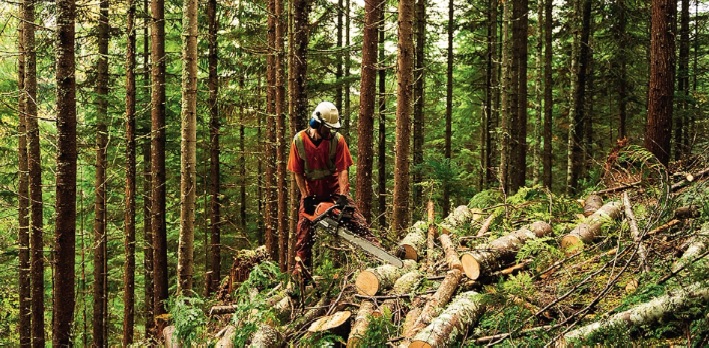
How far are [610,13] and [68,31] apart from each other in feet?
55.7

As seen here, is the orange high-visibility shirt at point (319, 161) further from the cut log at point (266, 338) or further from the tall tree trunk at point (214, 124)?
the tall tree trunk at point (214, 124)

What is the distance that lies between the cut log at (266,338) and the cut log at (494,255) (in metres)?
2.19

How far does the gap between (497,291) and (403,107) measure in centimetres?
428

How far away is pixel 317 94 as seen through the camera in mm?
18828

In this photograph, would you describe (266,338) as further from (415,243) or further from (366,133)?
(366,133)

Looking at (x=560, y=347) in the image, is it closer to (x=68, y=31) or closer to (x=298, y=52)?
(x=298, y=52)

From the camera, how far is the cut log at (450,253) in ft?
19.8

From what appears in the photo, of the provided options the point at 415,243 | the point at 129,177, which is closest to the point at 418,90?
the point at 129,177

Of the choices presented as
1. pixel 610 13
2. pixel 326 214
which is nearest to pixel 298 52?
pixel 326 214

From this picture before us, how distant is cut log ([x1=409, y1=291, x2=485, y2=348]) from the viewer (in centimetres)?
463

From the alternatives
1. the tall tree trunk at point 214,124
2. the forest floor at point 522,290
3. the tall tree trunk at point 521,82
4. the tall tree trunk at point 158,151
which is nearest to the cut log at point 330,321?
the forest floor at point 522,290

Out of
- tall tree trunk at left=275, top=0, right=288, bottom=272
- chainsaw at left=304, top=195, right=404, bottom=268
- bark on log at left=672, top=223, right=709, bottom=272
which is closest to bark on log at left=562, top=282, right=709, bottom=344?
bark on log at left=672, top=223, right=709, bottom=272

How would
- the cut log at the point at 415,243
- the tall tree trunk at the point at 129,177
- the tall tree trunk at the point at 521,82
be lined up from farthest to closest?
the tall tree trunk at the point at 521,82, the tall tree trunk at the point at 129,177, the cut log at the point at 415,243

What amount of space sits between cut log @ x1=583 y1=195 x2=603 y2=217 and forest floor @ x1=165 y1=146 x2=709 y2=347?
44 cm
